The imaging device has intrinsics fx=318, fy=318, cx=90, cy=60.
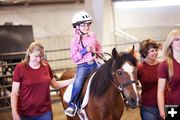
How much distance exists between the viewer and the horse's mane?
303 cm

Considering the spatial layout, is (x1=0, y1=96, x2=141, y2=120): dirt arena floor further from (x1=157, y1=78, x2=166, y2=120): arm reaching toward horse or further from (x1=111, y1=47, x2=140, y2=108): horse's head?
(x1=157, y1=78, x2=166, y2=120): arm reaching toward horse

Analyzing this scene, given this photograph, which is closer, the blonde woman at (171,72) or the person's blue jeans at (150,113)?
the blonde woman at (171,72)

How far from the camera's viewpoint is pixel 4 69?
8.56m

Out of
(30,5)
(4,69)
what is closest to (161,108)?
(4,69)

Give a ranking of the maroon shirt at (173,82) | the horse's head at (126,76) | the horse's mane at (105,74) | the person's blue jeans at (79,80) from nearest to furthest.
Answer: the maroon shirt at (173,82)
the horse's head at (126,76)
the horse's mane at (105,74)
the person's blue jeans at (79,80)

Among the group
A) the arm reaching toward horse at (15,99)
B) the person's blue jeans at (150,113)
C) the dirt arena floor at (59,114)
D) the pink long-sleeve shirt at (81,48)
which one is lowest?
the dirt arena floor at (59,114)

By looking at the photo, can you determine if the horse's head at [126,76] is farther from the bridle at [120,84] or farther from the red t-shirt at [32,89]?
the red t-shirt at [32,89]

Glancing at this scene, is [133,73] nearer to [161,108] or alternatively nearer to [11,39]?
[161,108]

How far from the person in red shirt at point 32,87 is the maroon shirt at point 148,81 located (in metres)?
0.98

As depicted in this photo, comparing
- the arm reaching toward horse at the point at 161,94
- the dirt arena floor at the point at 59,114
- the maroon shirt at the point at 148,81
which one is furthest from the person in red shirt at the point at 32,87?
the dirt arena floor at the point at 59,114

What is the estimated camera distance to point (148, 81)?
329 centimetres

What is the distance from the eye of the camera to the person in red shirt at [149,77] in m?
3.28

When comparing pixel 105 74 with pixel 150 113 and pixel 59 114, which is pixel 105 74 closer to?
pixel 150 113

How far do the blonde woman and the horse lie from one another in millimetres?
251
